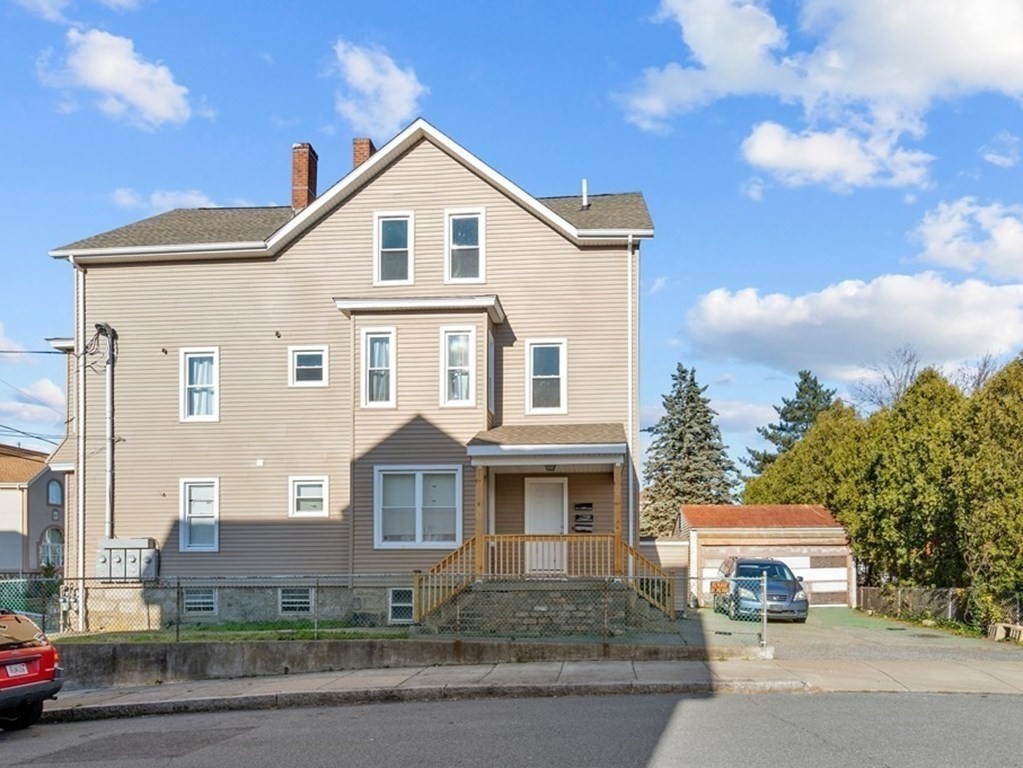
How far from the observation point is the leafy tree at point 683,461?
52.5m

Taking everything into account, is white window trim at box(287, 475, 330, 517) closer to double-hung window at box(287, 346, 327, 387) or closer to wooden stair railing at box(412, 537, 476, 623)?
double-hung window at box(287, 346, 327, 387)

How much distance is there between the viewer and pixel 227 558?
78.0 ft

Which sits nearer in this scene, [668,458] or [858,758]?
[858,758]

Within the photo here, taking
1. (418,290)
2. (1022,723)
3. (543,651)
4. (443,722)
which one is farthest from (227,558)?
(1022,723)

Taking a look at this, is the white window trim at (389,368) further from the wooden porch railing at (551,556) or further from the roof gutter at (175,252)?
the wooden porch railing at (551,556)

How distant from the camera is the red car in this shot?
12.5 m

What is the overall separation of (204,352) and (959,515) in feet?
54.2

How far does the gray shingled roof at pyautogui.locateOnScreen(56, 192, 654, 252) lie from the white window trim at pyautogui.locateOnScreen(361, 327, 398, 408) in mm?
3755

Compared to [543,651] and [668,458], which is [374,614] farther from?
[668,458]

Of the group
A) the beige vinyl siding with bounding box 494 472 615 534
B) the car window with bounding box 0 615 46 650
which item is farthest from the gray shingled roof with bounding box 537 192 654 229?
the car window with bounding box 0 615 46 650

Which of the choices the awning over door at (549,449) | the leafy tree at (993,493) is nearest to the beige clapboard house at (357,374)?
the awning over door at (549,449)

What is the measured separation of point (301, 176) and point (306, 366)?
5515mm

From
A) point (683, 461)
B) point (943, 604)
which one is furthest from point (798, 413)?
point (943, 604)

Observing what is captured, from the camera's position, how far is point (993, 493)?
782 inches
